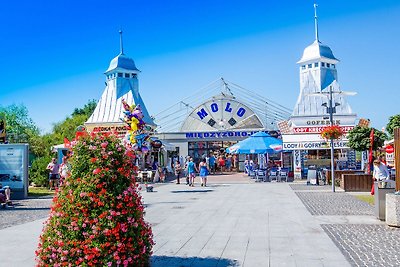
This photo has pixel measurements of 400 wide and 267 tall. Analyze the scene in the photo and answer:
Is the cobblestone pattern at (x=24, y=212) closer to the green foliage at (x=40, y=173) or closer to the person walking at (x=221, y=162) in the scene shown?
the green foliage at (x=40, y=173)

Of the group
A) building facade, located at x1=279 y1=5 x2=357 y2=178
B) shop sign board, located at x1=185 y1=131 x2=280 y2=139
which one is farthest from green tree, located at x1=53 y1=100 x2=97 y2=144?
building facade, located at x1=279 y1=5 x2=357 y2=178

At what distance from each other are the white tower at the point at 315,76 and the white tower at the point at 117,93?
1288 centimetres

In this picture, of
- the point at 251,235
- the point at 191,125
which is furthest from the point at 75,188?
the point at 191,125

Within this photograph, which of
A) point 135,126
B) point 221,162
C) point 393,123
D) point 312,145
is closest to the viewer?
point 135,126

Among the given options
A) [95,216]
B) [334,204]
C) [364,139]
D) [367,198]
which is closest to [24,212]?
[95,216]

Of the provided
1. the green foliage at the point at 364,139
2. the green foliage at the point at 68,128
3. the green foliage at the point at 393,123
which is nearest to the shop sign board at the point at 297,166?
the green foliage at the point at 393,123

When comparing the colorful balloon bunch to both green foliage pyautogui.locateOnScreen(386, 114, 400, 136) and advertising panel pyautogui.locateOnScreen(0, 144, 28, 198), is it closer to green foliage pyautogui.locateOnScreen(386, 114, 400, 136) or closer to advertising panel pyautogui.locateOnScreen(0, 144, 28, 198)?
advertising panel pyautogui.locateOnScreen(0, 144, 28, 198)

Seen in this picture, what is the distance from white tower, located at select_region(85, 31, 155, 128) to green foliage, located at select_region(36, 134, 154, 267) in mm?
30236

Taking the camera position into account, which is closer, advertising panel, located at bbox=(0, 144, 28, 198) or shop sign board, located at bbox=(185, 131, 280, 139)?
advertising panel, located at bbox=(0, 144, 28, 198)

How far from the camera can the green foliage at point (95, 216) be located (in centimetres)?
487

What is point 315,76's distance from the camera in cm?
3147

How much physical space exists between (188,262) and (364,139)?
15.5 meters

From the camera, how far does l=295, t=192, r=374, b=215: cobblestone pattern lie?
1158 cm

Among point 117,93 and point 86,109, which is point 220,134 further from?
point 86,109
